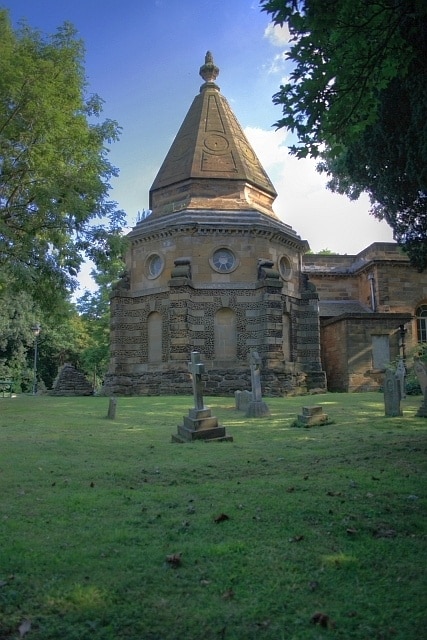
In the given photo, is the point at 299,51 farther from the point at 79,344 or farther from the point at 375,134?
the point at 79,344

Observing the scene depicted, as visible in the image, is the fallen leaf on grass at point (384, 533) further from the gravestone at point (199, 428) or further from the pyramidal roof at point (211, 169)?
the pyramidal roof at point (211, 169)

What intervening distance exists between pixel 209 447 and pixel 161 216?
18.1 m

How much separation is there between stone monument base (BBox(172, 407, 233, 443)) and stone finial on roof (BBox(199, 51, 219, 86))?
2684cm

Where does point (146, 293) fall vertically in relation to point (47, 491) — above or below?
above

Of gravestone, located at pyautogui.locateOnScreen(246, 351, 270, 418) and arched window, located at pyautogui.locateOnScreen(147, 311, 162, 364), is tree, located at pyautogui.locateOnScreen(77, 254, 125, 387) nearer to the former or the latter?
arched window, located at pyautogui.locateOnScreen(147, 311, 162, 364)

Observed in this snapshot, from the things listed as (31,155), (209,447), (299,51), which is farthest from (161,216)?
(299,51)

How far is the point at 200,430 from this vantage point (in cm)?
851

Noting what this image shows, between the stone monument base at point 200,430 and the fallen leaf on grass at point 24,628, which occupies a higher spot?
the stone monument base at point 200,430

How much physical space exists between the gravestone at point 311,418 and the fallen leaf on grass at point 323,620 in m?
7.35

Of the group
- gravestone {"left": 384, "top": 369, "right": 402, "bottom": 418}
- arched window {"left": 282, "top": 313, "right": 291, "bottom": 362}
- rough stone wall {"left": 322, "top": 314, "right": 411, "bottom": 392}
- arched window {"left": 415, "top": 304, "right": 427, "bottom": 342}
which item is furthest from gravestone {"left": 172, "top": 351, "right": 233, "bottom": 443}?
arched window {"left": 415, "top": 304, "right": 427, "bottom": 342}

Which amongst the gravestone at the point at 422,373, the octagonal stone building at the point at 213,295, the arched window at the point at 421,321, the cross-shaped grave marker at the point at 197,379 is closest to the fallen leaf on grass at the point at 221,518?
the cross-shaped grave marker at the point at 197,379

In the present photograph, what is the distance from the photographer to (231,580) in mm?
3297

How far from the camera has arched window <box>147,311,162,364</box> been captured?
23094 mm

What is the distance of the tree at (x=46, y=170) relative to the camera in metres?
14.1
